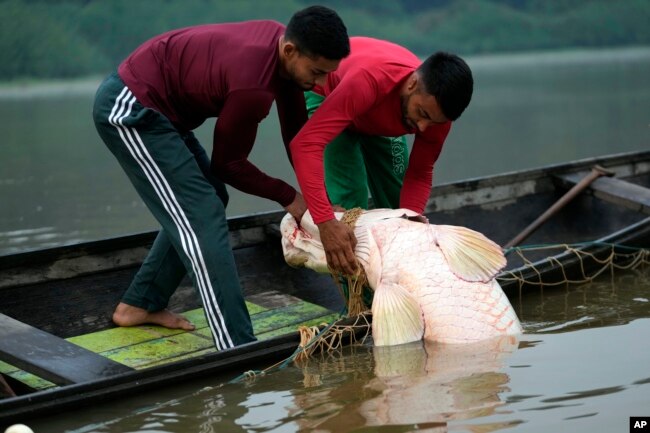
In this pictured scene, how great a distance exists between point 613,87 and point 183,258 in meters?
16.4

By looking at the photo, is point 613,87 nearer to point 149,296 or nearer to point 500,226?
point 500,226

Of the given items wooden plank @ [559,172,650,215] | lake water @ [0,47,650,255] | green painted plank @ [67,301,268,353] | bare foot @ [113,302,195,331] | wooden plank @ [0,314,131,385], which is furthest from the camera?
lake water @ [0,47,650,255]

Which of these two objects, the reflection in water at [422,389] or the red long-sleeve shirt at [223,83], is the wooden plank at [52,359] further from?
the red long-sleeve shirt at [223,83]

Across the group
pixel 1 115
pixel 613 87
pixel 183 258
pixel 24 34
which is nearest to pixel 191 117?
pixel 183 258

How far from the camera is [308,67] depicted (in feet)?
12.7

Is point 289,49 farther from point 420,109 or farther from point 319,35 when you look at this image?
point 420,109

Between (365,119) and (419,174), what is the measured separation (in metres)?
0.39

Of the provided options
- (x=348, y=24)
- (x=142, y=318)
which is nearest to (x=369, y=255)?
(x=142, y=318)

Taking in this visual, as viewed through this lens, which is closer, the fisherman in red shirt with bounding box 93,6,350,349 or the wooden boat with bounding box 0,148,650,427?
the wooden boat with bounding box 0,148,650,427

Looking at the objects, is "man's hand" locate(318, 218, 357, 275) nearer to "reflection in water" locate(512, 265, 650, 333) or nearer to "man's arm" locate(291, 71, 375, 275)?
"man's arm" locate(291, 71, 375, 275)

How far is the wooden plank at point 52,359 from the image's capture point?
3.58 metres

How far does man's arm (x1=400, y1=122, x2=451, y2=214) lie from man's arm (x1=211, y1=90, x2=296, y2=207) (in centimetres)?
62

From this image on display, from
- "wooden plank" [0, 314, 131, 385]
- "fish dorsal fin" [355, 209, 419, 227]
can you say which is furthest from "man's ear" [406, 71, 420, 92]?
"wooden plank" [0, 314, 131, 385]

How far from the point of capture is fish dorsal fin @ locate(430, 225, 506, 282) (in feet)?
13.5
